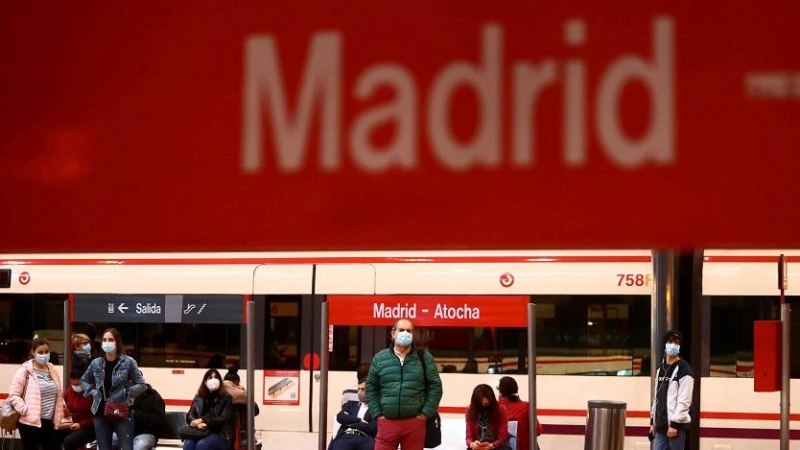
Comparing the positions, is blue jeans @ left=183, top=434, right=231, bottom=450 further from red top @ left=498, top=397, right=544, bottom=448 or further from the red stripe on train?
the red stripe on train

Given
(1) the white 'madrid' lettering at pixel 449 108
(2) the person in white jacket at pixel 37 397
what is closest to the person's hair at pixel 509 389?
(2) the person in white jacket at pixel 37 397

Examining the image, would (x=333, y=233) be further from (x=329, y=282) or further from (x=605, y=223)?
(x=329, y=282)

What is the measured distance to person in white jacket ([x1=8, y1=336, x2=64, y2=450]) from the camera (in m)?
10.1

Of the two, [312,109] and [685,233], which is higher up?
[312,109]

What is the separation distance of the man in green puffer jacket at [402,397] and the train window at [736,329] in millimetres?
4346

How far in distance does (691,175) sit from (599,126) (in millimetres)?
144

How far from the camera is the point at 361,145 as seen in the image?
178cm

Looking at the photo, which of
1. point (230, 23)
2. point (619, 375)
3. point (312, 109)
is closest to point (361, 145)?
point (312, 109)

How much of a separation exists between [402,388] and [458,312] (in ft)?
7.60

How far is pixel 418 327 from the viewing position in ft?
39.2

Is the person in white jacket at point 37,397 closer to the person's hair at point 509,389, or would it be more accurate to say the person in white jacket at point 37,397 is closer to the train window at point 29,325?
the train window at point 29,325

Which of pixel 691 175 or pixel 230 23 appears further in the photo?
pixel 230 23

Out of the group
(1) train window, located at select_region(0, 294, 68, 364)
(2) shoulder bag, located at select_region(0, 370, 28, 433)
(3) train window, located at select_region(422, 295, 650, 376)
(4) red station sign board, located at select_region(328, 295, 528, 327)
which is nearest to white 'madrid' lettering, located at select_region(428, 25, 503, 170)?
(4) red station sign board, located at select_region(328, 295, 528, 327)

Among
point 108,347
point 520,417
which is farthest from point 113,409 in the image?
point 520,417
